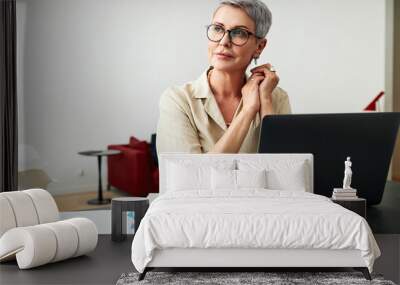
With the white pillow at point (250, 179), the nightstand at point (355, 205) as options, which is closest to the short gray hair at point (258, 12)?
the white pillow at point (250, 179)

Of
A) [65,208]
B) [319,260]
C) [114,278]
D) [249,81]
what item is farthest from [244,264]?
[65,208]

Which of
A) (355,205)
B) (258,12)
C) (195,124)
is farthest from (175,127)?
(355,205)

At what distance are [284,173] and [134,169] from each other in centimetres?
207

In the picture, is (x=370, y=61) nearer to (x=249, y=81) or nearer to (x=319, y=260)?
(x=249, y=81)

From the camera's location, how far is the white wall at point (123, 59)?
6836 millimetres

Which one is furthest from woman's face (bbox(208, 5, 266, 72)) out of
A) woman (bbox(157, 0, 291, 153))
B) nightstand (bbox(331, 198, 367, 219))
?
nightstand (bbox(331, 198, 367, 219))

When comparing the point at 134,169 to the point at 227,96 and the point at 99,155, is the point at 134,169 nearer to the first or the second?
the point at 99,155

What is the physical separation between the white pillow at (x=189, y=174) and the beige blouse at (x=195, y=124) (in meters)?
0.90

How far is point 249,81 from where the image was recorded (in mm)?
6609

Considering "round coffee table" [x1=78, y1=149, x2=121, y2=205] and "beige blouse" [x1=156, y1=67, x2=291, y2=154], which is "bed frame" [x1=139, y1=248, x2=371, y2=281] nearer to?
"beige blouse" [x1=156, y1=67, x2=291, y2=154]

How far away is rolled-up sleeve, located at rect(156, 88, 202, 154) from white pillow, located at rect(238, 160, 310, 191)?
98 centimetres

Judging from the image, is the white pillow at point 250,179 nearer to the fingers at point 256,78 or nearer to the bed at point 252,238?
the bed at point 252,238

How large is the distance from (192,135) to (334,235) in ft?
7.99

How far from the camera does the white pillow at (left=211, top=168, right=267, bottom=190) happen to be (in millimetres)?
5191
